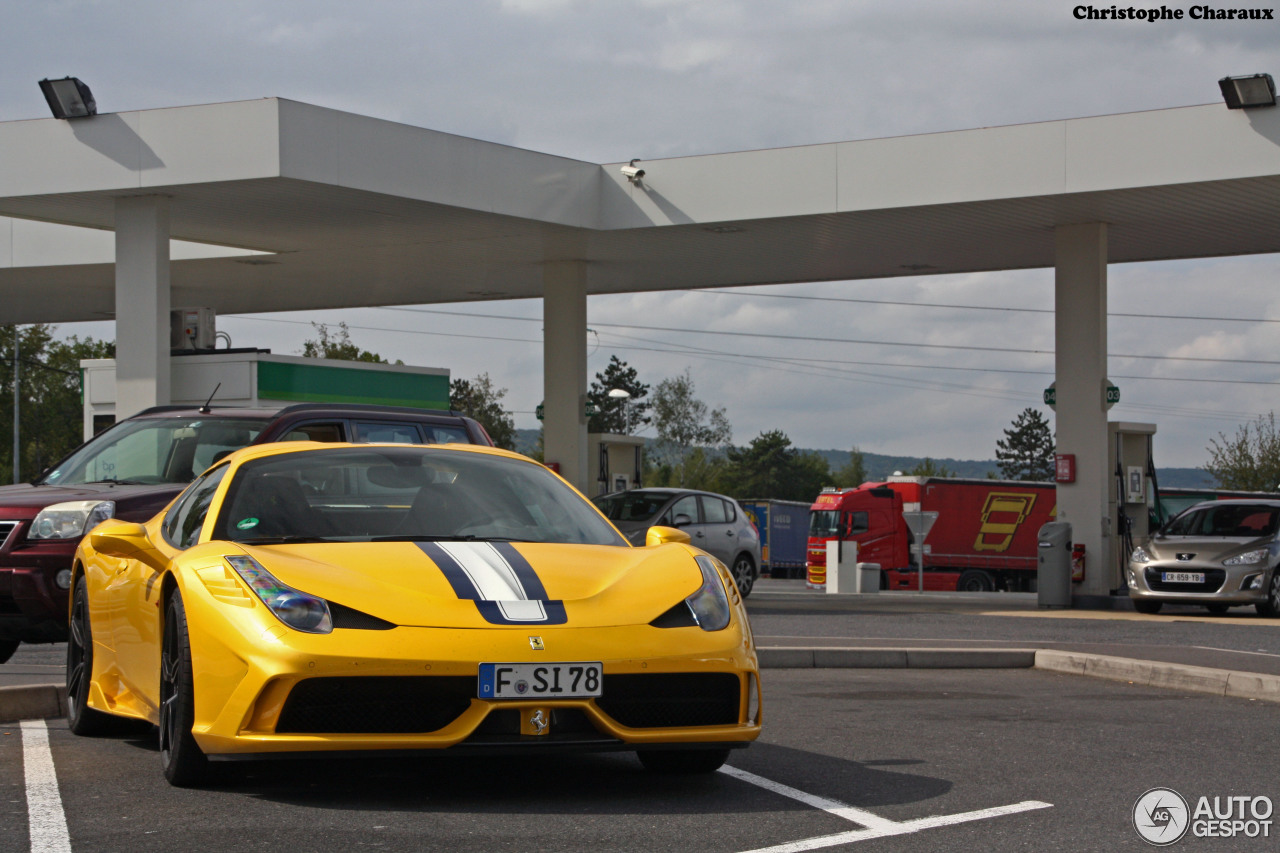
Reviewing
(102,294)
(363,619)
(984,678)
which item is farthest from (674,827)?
(102,294)

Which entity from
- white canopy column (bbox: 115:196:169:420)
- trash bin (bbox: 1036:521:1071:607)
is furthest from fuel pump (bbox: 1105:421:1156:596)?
white canopy column (bbox: 115:196:169:420)

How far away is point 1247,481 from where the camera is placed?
79.4 meters

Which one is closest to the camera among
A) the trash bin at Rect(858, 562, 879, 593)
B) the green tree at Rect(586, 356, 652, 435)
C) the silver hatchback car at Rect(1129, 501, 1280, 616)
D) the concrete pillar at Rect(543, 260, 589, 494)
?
the silver hatchback car at Rect(1129, 501, 1280, 616)

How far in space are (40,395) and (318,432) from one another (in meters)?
88.4

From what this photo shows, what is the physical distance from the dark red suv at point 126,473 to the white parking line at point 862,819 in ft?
15.5

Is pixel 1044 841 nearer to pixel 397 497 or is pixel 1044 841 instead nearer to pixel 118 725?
pixel 397 497

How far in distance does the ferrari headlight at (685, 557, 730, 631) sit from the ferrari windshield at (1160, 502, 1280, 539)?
15.4 m

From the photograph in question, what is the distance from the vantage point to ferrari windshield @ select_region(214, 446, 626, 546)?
5.75 m

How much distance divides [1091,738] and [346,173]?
1354 cm

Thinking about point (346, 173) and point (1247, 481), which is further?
point (1247, 481)

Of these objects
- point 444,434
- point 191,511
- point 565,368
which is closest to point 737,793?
point 191,511

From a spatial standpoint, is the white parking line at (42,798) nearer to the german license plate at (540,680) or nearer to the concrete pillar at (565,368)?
the german license plate at (540,680)

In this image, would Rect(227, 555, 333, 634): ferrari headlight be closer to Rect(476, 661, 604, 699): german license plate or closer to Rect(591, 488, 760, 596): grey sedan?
Rect(476, 661, 604, 699): german license plate

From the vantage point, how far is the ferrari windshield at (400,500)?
5.75 m
